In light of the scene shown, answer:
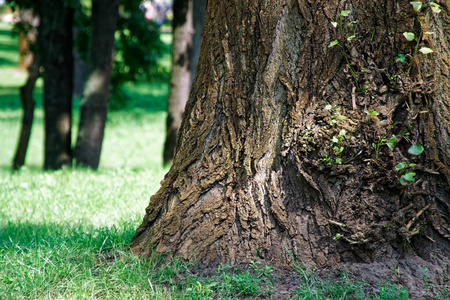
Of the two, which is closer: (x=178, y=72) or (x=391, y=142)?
(x=391, y=142)

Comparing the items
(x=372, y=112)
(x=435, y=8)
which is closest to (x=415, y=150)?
(x=372, y=112)

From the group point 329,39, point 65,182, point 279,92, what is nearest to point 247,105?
point 279,92

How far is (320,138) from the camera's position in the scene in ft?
9.16

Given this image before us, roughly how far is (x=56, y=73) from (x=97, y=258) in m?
6.20

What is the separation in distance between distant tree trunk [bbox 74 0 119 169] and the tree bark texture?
4.38 ft

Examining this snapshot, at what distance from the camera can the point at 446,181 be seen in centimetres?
284

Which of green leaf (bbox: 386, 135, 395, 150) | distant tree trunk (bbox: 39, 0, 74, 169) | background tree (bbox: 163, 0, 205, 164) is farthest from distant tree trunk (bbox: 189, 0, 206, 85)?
green leaf (bbox: 386, 135, 395, 150)

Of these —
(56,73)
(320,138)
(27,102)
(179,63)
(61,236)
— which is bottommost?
(61,236)

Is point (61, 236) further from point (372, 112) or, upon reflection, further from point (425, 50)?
point (425, 50)

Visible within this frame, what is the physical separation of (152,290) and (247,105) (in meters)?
1.37

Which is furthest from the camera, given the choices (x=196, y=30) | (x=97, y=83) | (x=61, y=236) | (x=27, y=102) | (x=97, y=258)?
(x=27, y=102)

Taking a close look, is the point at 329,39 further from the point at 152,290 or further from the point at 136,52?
the point at 136,52

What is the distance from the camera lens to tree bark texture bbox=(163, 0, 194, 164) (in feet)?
29.3

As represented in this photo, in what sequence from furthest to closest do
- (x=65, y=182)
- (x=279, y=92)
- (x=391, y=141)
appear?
(x=65, y=182), (x=279, y=92), (x=391, y=141)
